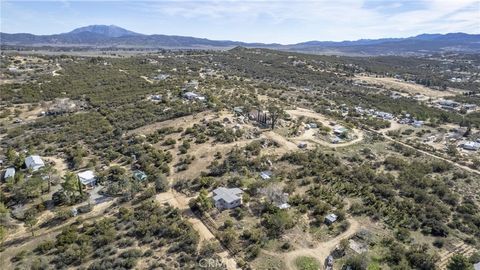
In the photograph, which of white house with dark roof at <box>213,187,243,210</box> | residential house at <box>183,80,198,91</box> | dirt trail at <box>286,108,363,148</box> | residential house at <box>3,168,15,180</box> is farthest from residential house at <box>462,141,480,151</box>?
residential house at <box>3,168,15,180</box>

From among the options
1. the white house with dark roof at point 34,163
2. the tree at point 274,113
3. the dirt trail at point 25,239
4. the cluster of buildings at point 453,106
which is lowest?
the cluster of buildings at point 453,106

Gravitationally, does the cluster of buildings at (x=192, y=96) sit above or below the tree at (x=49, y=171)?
above

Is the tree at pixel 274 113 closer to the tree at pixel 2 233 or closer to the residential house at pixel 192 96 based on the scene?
the residential house at pixel 192 96

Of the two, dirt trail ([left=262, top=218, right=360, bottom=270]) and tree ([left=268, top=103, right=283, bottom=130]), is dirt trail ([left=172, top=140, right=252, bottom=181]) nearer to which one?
tree ([left=268, top=103, right=283, bottom=130])

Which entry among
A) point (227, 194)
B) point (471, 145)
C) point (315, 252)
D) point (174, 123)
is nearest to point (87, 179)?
point (227, 194)

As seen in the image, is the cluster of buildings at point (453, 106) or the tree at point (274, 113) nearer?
the tree at point (274, 113)

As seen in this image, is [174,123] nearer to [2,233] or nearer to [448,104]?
[2,233]

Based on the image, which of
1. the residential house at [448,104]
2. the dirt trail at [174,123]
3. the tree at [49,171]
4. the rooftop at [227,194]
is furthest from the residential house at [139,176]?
the residential house at [448,104]
